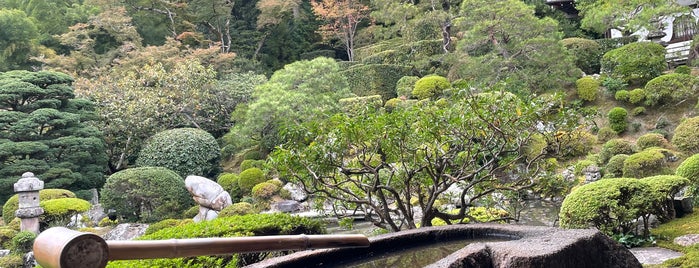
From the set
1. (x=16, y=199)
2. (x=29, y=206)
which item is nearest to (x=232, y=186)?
(x=29, y=206)

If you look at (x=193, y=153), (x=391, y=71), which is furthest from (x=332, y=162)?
(x=391, y=71)

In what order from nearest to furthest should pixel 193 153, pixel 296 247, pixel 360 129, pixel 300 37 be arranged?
1. pixel 296 247
2. pixel 360 129
3. pixel 193 153
4. pixel 300 37

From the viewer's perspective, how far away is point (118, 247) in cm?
177

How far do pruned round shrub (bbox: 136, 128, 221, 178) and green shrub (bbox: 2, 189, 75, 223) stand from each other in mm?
2965

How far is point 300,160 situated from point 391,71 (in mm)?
15007

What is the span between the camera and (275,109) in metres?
15.5

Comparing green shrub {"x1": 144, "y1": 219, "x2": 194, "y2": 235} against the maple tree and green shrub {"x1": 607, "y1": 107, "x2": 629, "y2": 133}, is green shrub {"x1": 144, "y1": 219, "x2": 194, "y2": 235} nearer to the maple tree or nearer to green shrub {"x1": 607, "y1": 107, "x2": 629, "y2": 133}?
green shrub {"x1": 607, "y1": 107, "x2": 629, "y2": 133}

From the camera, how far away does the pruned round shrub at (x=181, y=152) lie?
15773 mm

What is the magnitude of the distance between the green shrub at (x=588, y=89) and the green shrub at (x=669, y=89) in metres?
1.48

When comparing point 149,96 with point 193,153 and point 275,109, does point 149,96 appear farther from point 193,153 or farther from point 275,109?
point 275,109

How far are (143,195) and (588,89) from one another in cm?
1235

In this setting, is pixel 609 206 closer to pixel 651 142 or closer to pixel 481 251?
pixel 481 251

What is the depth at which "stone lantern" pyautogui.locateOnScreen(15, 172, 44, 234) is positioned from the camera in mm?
10891

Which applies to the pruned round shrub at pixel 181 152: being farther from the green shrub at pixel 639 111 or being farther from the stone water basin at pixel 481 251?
the stone water basin at pixel 481 251
